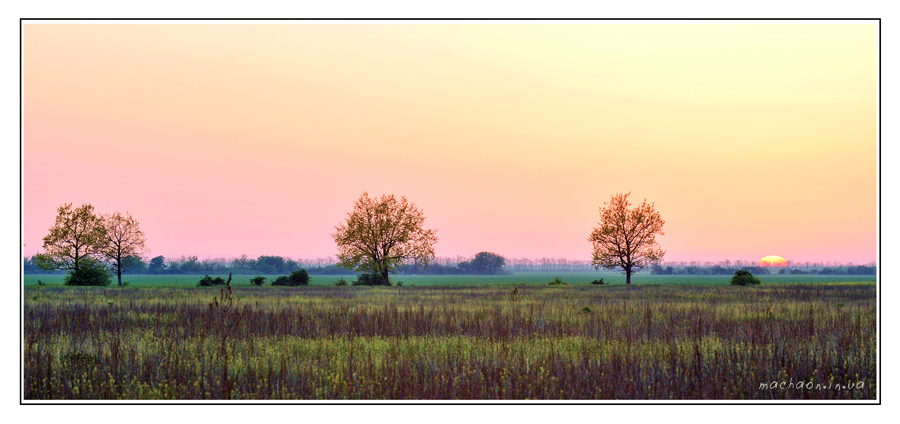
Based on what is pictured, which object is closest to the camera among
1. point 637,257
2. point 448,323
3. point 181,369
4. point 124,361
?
point 181,369

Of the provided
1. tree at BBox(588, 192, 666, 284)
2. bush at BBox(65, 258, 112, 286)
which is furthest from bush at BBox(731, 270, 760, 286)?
bush at BBox(65, 258, 112, 286)

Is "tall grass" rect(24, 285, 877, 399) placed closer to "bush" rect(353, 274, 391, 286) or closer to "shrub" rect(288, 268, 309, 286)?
"shrub" rect(288, 268, 309, 286)

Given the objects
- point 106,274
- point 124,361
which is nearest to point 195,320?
point 124,361

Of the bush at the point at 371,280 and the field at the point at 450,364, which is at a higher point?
the field at the point at 450,364

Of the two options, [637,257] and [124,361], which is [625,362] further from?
[637,257]

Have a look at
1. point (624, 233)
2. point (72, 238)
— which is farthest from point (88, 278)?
point (624, 233)

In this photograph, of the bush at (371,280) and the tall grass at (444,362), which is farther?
the bush at (371,280)

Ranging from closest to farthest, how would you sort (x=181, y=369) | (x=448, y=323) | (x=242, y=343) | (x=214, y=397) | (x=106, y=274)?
(x=214, y=397), (x=181, y=369), (x=242, y=343), (x=448, y=323), (x=106, y=274)

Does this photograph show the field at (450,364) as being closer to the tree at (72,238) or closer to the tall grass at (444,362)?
the tall grass at (444,362)

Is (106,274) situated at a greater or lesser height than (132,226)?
lesser

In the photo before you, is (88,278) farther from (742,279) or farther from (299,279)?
(742,279)

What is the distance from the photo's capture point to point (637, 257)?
66500 millimetres

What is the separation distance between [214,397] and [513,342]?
231 inches

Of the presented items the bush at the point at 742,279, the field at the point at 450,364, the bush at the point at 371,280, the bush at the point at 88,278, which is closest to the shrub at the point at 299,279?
the bush at the point at 371,280
